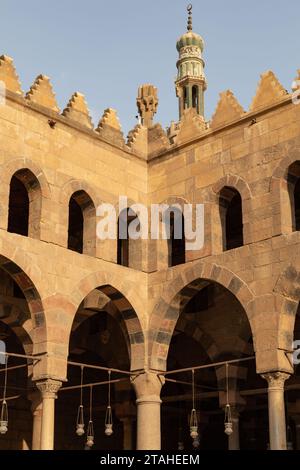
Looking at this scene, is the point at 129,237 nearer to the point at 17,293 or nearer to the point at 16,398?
the point at 17,293

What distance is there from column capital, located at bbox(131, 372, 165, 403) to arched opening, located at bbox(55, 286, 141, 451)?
5.47ft

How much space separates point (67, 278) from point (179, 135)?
5.00 m

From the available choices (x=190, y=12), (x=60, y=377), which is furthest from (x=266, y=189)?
(x=190, y=12)

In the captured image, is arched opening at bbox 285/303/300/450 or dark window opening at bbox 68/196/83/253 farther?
dark window opening at bbox 68/196/83/253

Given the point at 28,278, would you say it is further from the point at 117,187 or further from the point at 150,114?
the point at 150,114

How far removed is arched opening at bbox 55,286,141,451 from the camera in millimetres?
20350

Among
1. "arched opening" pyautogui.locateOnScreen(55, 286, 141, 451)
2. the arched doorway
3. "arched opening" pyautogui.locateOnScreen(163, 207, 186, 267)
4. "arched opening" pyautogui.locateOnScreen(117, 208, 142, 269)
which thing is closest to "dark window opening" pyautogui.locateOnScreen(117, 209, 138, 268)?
"arched opening" pyautogui.locateOnScreen(117, 208, 142, 269)

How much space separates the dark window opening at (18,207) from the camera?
67.6ft

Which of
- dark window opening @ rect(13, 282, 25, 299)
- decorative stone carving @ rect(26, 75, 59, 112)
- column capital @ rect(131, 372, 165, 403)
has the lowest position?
column capital @ rect(131, 372, 165, 403)

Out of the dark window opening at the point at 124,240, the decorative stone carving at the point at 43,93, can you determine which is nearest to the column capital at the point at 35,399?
the dark window opening at the point at 124,240

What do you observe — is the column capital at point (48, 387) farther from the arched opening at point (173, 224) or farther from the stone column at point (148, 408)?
the arched opening at point (173, 224)

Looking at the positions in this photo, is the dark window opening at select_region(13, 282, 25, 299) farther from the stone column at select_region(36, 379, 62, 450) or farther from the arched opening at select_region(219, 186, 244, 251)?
the arched opening at select_region(219, 186, 244, 251)

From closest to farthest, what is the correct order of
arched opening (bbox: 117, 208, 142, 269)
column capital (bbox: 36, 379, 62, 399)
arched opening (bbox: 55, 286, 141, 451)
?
column capital (bbox: 36, 379, 62, 399) → arched opening (bbox: 117, 208, 142, 269) → arched opening (bbox: 55, 286, 141, 451)
